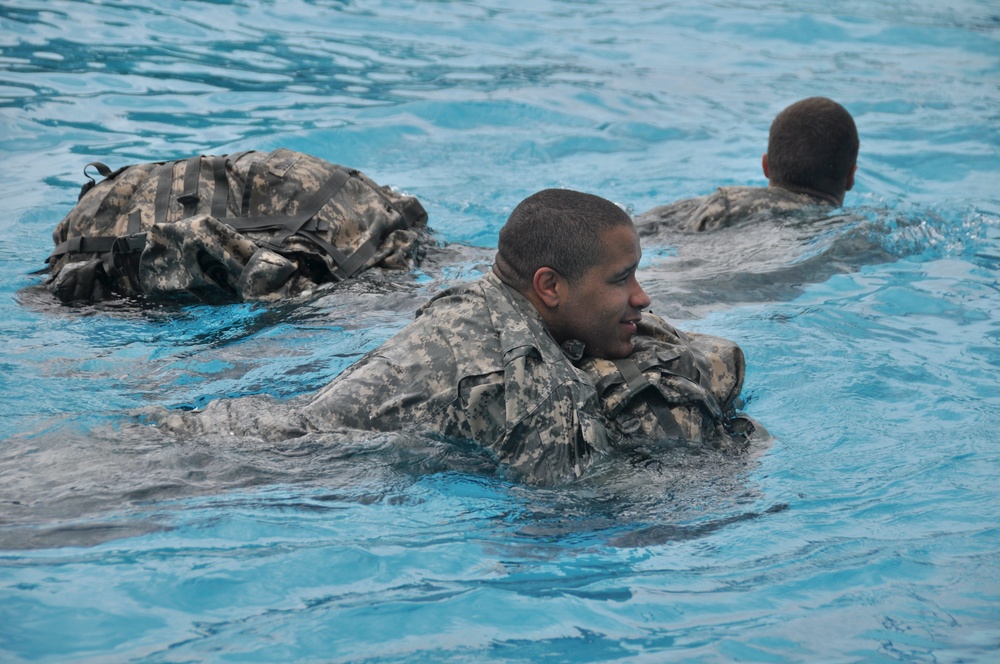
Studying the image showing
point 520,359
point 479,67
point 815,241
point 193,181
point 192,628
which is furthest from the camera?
point 479,67

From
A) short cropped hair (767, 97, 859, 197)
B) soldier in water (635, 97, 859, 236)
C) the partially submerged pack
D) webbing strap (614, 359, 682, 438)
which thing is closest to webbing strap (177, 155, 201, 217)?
the partially submerged pack

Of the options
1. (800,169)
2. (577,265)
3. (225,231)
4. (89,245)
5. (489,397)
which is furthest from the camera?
(800,169)

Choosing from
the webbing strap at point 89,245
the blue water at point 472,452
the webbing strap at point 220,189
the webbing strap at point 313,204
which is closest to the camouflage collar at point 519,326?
the blue water at point 472,452

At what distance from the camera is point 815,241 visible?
26.7 feet

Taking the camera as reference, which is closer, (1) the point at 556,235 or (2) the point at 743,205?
(1) the point at 556,235

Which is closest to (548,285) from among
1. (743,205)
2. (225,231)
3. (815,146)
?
(225,231)

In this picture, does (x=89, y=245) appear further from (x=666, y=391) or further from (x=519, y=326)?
(x=666, y=391)

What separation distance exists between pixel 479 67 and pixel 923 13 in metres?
7.61

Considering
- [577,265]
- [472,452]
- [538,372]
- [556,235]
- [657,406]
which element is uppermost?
[556,235]

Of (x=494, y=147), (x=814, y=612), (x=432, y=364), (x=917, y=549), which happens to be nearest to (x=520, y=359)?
(x=432, y=364)

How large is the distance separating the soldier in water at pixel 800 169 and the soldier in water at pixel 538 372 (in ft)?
12.0

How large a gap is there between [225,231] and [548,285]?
105 inches

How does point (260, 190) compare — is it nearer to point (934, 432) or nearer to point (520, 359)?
point (520, 359)

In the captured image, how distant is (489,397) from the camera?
4.42 meters
